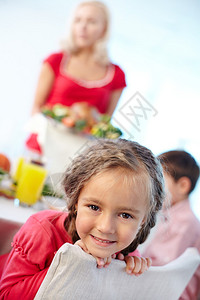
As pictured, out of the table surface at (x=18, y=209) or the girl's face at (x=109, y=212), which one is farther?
the table surface at (x=18, y=209)

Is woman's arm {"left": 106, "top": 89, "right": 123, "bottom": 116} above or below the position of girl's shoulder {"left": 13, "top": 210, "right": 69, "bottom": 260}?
below

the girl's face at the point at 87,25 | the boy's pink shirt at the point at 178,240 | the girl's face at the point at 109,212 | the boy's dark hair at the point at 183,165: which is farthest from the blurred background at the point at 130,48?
the girl's face at the point at 109,212

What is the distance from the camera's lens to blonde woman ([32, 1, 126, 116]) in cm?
202

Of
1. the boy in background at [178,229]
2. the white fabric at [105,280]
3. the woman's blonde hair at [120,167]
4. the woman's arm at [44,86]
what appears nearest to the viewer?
the white fabric at [105,280]

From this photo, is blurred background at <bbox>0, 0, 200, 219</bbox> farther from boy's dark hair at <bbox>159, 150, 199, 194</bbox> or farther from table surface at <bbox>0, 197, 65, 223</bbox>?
table surface at <bbox>0, 197, 65, 223</bbox>

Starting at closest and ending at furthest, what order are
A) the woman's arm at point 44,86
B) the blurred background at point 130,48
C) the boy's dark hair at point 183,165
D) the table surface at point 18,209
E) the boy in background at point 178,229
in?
the table surface at point 18,209 < the boy in background at point 178,229 < the boy's dark hair at point 183,165 < the woman's arm at point 44,86 < the blurred background at point 130,48

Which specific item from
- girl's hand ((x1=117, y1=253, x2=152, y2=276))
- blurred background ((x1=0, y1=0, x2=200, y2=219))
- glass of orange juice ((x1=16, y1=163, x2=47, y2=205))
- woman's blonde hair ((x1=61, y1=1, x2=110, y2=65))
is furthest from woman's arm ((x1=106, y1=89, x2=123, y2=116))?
blurred background ((x1=0, y1=0, x2=200, y2=219))

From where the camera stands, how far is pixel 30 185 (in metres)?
1.17

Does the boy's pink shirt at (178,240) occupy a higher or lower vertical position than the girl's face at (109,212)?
lower

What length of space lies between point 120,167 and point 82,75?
1484 mm

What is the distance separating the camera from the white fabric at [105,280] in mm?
547

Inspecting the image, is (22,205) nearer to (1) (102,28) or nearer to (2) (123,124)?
(2) (123,124)

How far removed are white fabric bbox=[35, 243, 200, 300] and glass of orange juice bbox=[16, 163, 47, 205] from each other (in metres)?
0.55

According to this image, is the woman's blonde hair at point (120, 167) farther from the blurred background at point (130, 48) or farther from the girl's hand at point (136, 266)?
the blurred background at point (130, 48)
